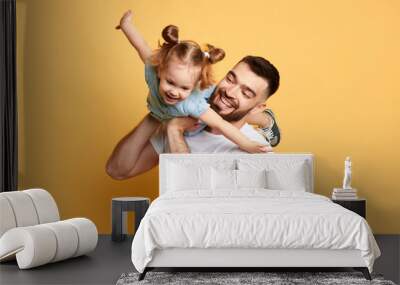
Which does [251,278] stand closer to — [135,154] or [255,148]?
[255,148]

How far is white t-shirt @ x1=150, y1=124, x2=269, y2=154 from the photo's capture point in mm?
7621

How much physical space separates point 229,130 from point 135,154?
108 cm

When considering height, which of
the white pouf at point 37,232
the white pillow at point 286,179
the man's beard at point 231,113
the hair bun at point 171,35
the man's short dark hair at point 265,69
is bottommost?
the white pouf at point 37,232

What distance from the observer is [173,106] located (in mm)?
7602

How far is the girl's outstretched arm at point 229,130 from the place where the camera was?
759 centimetres

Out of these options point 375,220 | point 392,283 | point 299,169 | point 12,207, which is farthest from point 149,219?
point 375,220

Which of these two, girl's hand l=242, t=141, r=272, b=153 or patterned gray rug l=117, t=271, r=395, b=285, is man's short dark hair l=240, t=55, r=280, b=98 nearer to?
girl's hand l=242, t=141, r=272, b=153

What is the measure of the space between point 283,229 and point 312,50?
3.01m

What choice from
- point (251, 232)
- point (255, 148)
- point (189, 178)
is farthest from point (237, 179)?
point (251, 232)

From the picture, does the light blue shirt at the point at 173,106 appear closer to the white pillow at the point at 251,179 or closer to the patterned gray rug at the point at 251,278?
the white pillow at the point at 251,179

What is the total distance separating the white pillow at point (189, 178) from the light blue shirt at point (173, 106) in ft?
2.29

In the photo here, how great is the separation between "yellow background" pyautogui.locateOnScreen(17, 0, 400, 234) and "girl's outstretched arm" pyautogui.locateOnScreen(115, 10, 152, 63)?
0.24 ft

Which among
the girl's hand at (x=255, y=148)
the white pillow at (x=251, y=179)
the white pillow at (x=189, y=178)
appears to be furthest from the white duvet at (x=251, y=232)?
the girl's hand at (x=255, y=148)

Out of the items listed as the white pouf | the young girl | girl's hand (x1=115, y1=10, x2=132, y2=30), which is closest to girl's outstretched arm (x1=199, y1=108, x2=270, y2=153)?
the young girl
